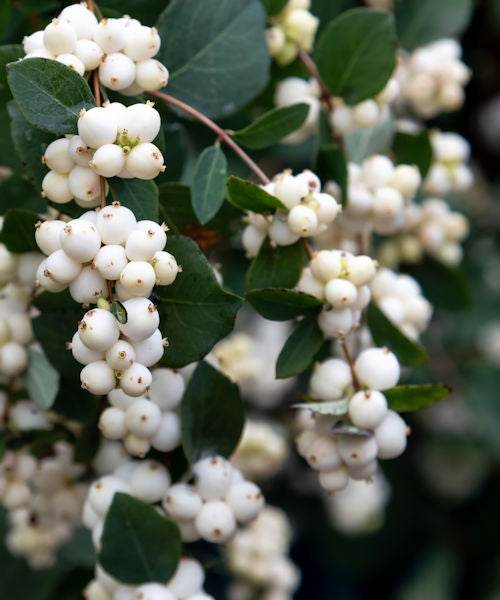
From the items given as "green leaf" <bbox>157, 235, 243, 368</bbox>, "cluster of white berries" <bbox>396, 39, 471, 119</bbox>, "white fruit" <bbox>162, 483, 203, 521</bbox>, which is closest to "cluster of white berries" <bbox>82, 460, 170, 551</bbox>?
"white fruit" <bbox>162, 483, 203, 521</bbox>

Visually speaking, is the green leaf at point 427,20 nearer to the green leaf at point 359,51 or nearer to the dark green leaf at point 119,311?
the green leaf at point 359,51

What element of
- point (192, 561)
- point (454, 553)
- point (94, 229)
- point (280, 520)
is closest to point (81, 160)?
point (94, 229)

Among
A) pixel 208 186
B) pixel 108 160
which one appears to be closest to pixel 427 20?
pixel 208 186

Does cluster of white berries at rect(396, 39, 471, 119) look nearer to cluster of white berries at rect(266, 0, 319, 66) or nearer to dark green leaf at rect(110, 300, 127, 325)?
cluster of white berries at rect(266, 0, 319, 66)

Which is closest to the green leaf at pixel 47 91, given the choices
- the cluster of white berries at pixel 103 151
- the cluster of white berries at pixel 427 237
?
the cluster of white berries at pixel 103 151

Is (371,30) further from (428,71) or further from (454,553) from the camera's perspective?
(454,553)

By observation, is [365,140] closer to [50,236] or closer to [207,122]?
[207,122]
